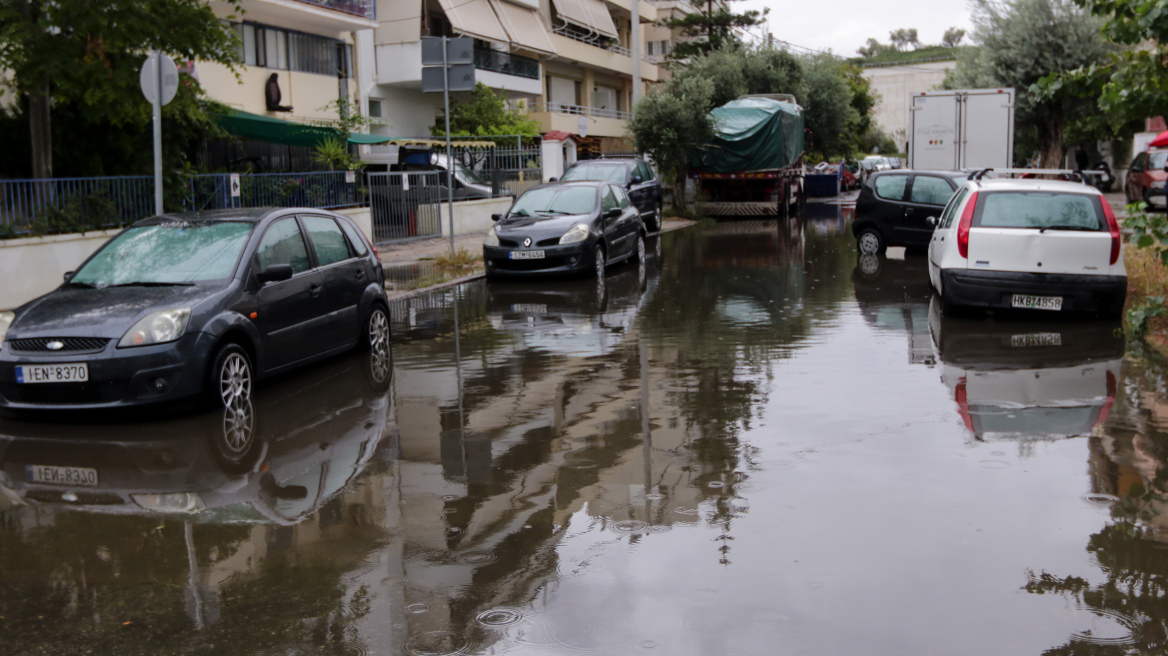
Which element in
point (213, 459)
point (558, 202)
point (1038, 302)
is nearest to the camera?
point (213, 459)

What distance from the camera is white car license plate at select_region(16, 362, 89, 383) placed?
24.9 feet

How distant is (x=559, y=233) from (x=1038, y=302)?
24.9 ft

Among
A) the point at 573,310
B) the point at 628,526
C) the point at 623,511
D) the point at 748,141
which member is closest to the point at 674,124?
the point at 748,141

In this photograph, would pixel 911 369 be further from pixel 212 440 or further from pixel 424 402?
pixel 212 440

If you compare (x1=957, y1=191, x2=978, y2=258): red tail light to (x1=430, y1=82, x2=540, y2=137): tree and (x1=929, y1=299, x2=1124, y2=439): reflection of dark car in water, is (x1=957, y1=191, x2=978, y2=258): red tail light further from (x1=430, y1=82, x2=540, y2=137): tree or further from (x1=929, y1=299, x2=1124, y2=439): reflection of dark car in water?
(x1=430, y1=82, x2=540, y2=137): tree

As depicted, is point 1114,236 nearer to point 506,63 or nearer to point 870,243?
point 870,243

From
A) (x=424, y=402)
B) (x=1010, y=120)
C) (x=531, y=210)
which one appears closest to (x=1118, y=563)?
(x=424, y=402)

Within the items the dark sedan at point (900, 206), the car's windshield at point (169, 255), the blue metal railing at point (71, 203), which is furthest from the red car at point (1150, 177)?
the car's windshield at point (169, 255)

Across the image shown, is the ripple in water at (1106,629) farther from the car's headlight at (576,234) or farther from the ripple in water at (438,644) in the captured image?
the car's headlight at (576,234)

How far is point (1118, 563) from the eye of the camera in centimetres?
493

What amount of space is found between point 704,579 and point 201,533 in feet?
8.40

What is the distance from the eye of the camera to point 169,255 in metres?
8.89

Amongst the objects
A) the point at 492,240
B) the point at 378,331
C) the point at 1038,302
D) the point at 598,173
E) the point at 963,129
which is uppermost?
the point at 963,129

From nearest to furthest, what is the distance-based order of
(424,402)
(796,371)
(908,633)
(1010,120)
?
(908,633) → (424,402) → (796,371) → (1010,120)
